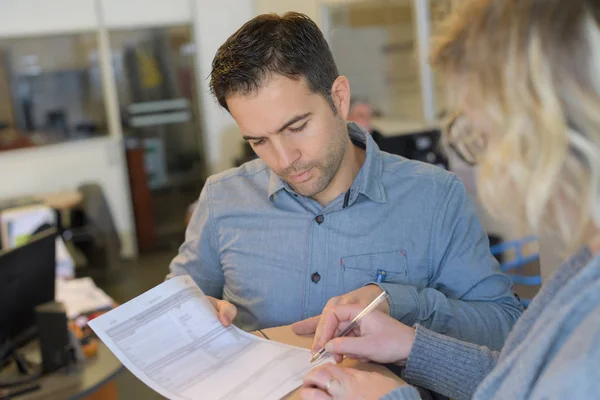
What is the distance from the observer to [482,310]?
4.94 feet

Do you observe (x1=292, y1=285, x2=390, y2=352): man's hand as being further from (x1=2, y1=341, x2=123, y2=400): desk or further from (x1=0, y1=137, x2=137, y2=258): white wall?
(x1=0, y1=137, x2=137, y2=258): white wall

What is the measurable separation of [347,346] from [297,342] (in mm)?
177

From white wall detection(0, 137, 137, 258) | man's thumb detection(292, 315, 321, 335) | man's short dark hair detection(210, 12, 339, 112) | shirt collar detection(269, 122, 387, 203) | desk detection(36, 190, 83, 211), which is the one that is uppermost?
man's short dark hair detection(210, 12, 339, 112)

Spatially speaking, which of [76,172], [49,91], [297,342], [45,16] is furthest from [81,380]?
[45,16]

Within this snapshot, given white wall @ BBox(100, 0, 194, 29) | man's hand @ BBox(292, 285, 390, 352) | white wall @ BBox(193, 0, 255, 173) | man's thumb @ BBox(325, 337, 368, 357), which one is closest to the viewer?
man's thumb @ BBox(325, 337, 368, 357)

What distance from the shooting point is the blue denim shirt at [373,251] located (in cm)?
154

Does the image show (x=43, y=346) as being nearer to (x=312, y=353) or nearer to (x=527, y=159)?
(x=312, y=353)

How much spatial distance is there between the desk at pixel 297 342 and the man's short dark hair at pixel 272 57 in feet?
1.73

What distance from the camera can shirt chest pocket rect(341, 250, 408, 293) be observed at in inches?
62.0

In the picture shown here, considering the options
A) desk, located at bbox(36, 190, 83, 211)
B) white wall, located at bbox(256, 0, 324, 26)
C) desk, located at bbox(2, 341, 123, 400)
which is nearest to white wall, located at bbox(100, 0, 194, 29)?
white wall, located at bbox(256, 0, 324, 26)

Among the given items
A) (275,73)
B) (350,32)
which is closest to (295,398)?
(275,73)

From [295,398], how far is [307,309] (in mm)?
441

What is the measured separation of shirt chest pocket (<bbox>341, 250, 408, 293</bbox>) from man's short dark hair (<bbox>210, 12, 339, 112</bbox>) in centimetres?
37

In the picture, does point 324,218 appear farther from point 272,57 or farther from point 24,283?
point 24,283
